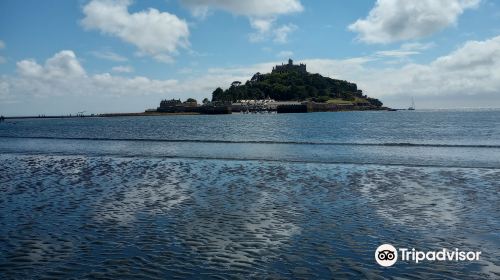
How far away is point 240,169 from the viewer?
A: 30719 mm

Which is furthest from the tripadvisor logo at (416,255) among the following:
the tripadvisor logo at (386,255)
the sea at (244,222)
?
the sea at (244,222)

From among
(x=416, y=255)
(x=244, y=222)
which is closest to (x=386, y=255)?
(x=416, y=255)

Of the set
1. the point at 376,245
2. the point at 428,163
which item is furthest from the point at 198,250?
the point at 428,163

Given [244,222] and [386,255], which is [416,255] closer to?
[386,255]

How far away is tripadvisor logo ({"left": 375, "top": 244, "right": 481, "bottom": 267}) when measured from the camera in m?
11.3

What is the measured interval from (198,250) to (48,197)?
11.3 meters

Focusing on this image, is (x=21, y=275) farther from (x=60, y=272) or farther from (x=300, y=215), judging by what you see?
(x=300, y=215)

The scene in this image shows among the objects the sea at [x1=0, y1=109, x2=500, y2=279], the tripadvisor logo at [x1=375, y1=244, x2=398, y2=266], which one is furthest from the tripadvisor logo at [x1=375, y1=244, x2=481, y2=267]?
the sea at [x1=0, y1=109, x2=500, y2=279]

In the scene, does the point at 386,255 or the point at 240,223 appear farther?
the point at 240,223

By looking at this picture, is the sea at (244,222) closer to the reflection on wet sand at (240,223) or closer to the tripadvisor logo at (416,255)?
the reflection on wet sand at (240,223)

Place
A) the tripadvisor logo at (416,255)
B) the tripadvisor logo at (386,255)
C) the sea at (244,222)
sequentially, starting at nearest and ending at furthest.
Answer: the sea at (244,222), the tripadvisor logo at (386,255), the tripadvisor logo at (416,255)

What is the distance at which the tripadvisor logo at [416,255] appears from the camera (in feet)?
37.1

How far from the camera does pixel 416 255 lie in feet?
38.3

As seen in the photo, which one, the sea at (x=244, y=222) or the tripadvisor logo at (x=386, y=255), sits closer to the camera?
the sea at (x=244, y=222)
